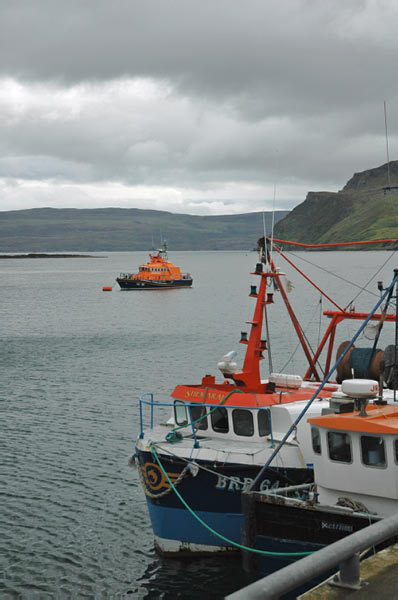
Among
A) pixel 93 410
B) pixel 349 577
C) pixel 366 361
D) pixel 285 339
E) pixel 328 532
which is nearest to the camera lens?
pixel 349 577

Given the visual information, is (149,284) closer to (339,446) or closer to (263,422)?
(263,422)

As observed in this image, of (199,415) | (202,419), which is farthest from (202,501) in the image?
(199,415)

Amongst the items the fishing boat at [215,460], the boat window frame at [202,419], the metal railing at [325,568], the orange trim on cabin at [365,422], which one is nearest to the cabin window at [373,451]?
the orange trim on cabin at [365,422]

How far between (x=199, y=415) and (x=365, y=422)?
6.89 metres

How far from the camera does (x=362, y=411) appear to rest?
17.3m

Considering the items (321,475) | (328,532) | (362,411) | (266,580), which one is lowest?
(328,532)

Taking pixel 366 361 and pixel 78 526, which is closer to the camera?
pixel 78 526

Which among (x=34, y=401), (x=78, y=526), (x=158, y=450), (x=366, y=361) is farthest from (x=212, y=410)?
(x=34, y=401)

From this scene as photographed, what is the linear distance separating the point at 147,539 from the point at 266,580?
16977 millimetres

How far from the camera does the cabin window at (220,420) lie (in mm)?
21625

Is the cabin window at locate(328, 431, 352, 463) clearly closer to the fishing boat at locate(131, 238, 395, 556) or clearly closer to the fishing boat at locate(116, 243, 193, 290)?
the fishing boat at locate(131, 238, 395, 556)

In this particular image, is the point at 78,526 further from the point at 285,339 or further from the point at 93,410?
the point at 285,339

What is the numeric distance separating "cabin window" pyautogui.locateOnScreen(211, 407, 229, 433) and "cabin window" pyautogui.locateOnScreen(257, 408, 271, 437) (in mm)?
1103

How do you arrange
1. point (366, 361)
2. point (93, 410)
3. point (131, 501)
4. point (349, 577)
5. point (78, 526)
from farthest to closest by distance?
point (93, 410) → point (366, 361) → point (131, 501) → point (78, 526) → point (349, 577)
